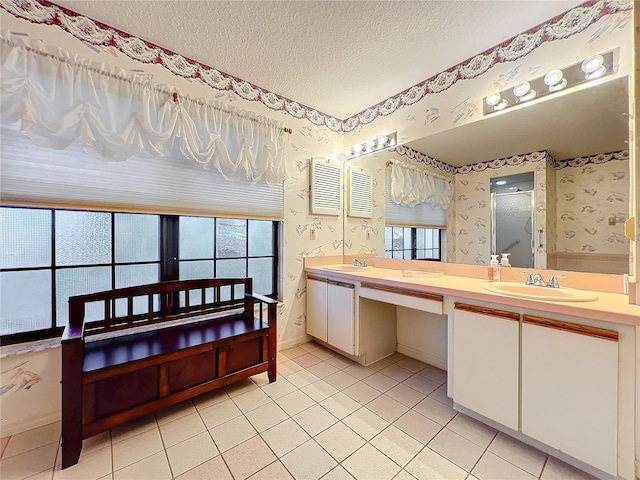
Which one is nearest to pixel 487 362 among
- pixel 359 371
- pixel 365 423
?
pixel 365 423

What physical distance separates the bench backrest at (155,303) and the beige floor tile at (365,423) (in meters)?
1.09

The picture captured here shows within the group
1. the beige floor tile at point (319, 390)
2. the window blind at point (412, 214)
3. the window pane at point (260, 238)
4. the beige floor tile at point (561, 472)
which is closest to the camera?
the beige floor tile at point (561, 472)

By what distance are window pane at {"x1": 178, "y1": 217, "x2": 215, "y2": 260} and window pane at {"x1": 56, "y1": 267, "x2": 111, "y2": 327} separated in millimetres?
515

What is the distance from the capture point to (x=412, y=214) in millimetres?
2500

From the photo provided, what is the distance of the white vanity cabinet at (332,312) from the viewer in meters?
2.36

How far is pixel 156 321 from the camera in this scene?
1874mm

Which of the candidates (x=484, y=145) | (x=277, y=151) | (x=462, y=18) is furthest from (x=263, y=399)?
(x=462, y=18)

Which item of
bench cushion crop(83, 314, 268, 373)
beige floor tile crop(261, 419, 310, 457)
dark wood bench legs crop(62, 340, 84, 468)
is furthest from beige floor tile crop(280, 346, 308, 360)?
dark wood bench legs crop(62, 340, 84, 468)

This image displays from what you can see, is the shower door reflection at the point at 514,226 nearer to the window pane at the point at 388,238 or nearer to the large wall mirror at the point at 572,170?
the large wall mirror at the point at 572,170

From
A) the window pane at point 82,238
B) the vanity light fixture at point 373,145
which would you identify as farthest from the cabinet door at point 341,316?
the window pane at point 82,238

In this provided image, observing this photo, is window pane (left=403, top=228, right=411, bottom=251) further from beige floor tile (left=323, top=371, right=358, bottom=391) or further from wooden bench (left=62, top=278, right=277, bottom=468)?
wooden bench (left=62, top=278, right=277, bottom=468)

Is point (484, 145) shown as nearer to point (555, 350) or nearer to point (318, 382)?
point (555, 350)

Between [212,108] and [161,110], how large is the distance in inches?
15.3

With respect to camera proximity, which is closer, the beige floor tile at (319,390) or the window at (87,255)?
the window at (87,255)
